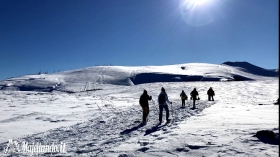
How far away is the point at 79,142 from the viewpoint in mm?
8891

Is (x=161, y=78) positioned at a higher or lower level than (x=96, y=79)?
higher

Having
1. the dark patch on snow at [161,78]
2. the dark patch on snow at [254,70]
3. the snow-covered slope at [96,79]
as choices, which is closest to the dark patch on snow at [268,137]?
the snow-covered slope at [96,79]

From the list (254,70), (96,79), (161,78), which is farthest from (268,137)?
(254,70)

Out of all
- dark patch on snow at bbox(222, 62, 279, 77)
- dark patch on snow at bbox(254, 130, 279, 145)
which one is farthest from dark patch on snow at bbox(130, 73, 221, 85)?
dark patch on snow at bbox(254, 130, 279, 145)

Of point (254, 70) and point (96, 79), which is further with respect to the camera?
point (254, 70)

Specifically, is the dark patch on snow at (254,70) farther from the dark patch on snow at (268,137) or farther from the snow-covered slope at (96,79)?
the dark patch on snow at (268,137)

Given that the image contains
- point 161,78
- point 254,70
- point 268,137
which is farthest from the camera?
point 254,70

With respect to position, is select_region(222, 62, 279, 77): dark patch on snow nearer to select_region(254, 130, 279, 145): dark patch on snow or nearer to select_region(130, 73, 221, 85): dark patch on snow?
select_region(130, 73, 221, 85): dark patch on snow

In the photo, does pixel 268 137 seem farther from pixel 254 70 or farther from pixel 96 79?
pixel 254 70

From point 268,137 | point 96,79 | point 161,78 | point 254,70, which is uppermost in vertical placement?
point 254,70

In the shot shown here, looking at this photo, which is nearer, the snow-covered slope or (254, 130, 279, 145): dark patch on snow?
(254, 130, 279, 145): dark patch on snow

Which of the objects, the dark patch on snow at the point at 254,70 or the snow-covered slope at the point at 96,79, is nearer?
the snow-covered slope at the point at 96,79

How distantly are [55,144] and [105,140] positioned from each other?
76.5 inches

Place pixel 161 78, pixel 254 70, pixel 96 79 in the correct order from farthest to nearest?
pixel 254 70
pixel 161 78
pixel 96 79
